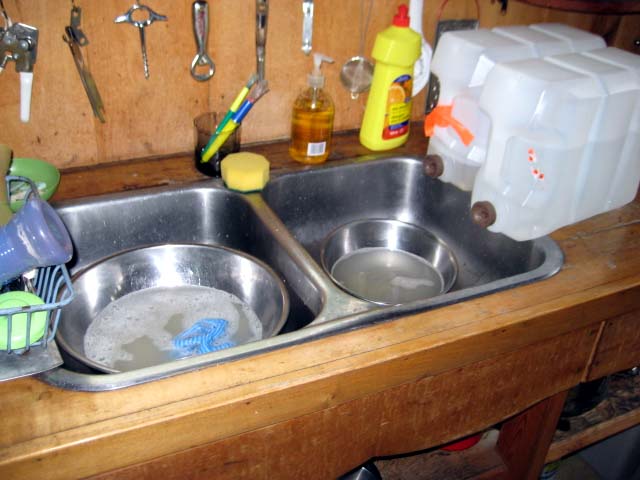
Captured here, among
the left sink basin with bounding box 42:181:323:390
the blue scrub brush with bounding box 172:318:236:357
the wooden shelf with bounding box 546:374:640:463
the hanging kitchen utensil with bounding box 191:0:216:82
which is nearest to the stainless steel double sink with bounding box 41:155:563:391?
the left sink basin with bounding box 42:181:323:390

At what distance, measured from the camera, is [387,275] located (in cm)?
135

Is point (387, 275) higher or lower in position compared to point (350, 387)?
lower

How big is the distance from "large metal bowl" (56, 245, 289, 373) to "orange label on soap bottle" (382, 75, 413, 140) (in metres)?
0.47

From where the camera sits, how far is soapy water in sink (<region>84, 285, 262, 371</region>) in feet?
3.27

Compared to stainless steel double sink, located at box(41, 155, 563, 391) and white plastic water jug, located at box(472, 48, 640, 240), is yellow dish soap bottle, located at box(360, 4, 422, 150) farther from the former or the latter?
white plastic water jug, located at box(472, 48, 640, 240)

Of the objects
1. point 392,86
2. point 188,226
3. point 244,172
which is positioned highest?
point 392,86

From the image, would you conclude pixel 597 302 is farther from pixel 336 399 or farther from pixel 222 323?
pixel 222 323

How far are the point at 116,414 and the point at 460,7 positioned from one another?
1205mm

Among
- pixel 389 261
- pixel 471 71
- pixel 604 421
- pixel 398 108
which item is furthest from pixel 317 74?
pixel 604 421

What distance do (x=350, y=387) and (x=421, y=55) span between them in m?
0.92

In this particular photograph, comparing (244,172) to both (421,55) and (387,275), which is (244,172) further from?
(421,55)

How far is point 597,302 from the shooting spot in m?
1.02

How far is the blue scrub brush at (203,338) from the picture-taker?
3.28 feet

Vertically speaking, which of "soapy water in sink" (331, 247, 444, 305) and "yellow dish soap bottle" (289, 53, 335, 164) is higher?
"yellow dish soap bottle" (289, 53, 335, 164)
